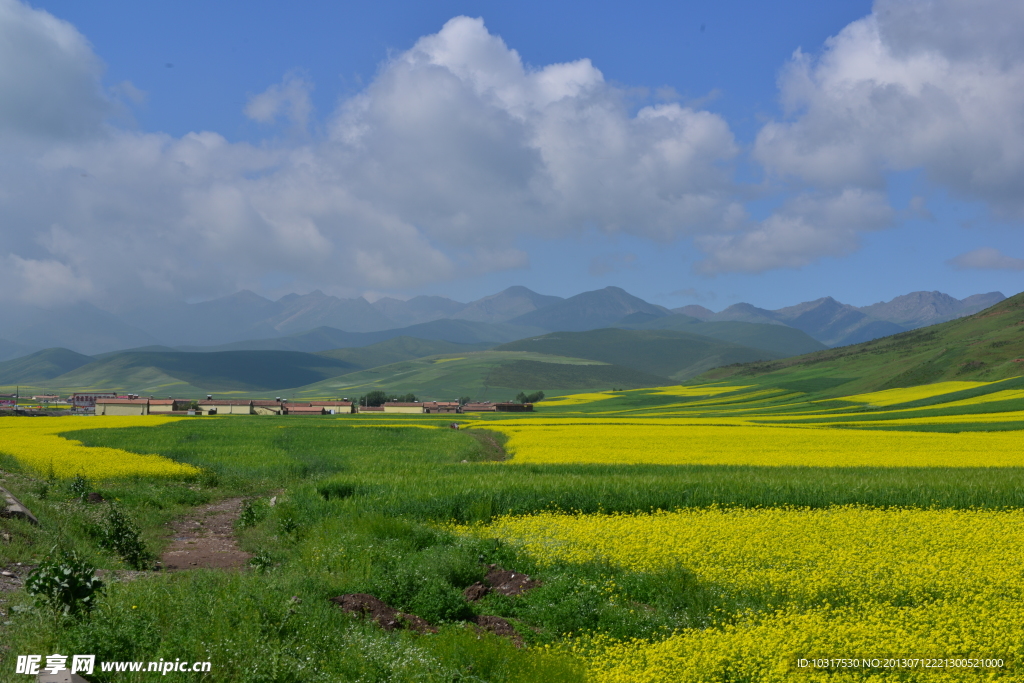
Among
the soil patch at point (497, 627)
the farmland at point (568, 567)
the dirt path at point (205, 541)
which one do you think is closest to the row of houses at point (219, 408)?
the farmland at point (568, 567)

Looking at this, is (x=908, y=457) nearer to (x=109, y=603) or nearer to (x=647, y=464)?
(x=647, y=464)

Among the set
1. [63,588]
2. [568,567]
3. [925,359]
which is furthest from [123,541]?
[925,359]

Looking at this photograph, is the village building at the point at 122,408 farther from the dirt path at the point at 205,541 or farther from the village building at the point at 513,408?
the dirt path at the point at 205,541

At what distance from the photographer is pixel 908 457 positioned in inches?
1439

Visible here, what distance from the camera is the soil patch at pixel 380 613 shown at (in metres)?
12.6

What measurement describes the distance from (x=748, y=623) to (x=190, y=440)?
43.5 metres

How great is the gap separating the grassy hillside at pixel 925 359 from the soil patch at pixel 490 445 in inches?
3029

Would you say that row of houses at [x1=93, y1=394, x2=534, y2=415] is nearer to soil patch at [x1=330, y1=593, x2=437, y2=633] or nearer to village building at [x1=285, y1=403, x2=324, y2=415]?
village building at [x1=285, y1=403, x2=324, y2=415]

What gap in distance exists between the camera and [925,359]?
398ft

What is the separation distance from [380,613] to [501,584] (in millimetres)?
3002

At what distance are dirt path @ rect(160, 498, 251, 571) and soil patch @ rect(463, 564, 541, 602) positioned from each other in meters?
7.08

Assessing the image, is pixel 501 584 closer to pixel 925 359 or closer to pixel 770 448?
pixel 770 448

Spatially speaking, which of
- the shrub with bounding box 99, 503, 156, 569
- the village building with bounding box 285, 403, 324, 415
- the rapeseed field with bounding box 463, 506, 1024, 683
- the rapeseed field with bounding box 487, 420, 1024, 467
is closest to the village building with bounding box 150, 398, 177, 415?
the village building with bounding box 285, 403, 324, 415

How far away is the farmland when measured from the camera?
33.9ft
